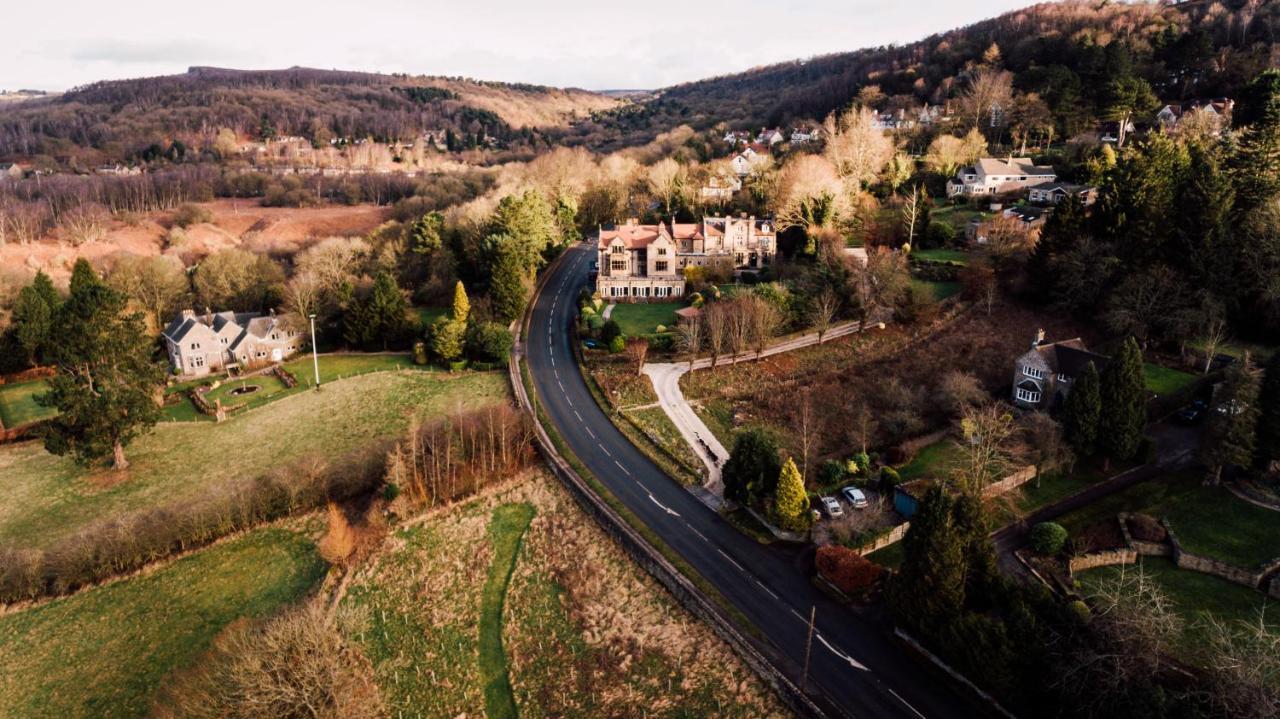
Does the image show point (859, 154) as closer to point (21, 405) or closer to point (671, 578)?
point (671, 578)

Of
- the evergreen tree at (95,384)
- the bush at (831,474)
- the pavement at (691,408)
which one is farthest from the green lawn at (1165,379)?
the evergreen tree at (95,384)

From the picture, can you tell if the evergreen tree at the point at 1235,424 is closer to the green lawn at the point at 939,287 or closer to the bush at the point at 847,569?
the bush at the point at 847,569

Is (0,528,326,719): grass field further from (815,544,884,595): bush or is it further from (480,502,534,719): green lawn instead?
(815,544,884,595): bush

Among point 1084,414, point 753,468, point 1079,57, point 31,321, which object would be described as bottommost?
point 753,468

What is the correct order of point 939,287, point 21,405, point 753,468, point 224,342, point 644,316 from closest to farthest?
point 753,468 < point 21,405 < point 939,287 < point 644,316 < point 224,342

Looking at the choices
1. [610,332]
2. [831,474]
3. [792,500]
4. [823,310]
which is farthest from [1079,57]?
[792,500]

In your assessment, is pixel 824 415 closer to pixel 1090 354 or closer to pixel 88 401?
pixel 1090 354

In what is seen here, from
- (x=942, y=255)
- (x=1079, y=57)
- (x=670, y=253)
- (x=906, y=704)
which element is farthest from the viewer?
(x=1079, y=57)
